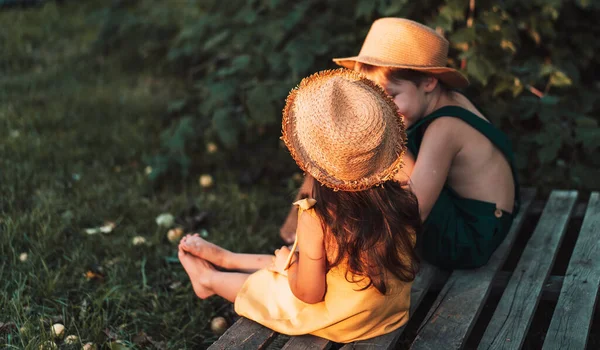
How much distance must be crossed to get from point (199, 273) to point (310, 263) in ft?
2.19

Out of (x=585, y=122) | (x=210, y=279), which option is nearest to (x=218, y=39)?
Result: (x=210, y=279)

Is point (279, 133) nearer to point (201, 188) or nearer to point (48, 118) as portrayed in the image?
point (201, 188)

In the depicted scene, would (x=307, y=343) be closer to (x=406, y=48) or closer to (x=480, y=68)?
(x=406, y=48)

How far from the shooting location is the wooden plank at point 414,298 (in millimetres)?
2158

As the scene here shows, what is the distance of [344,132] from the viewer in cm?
183

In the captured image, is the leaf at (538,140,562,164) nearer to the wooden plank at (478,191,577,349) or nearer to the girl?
the wooden plank at (478,191,577,349)

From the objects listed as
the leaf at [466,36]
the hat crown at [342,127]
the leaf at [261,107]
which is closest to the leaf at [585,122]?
the leaf at [466,36]

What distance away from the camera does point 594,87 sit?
4.06 m

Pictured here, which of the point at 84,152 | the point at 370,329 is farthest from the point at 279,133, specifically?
the point at 370,329

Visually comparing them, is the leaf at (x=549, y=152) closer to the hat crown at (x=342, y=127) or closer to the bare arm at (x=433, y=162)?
the bare arm at (x=433, y=162)

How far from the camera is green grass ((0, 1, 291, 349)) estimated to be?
2.57 meters

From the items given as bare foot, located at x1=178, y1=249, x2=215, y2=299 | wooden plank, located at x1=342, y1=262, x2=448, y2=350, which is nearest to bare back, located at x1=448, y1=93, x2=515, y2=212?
wooden plank, located at x1=342, y1=262, x2=448, y2=350

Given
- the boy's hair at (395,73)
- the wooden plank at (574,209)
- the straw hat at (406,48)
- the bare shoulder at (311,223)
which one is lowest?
the wooden plank at (574,209)

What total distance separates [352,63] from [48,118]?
234cm
